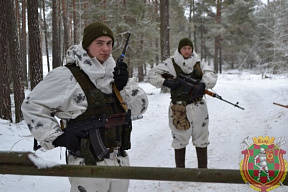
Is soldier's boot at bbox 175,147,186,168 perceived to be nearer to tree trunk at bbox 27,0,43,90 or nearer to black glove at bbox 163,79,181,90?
black glove at bbox 163,79,181,90

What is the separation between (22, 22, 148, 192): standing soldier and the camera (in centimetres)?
223

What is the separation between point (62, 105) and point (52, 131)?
10.0 inches

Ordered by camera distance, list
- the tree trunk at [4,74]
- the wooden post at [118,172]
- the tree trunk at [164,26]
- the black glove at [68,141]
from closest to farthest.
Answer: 1. the wooden post at [118,172]
2. the black glove at [68,141]
3. the tree trunk at [4,74]
4. the tree trunk at [164,26]

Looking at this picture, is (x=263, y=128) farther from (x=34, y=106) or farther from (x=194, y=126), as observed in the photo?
(x=34, y=106)

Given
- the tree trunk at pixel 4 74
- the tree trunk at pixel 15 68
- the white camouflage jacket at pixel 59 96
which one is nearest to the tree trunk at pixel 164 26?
the tree trunk at pixel 15 68

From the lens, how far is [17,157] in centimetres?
149

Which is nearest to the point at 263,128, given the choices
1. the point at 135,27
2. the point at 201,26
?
the point at 135,27

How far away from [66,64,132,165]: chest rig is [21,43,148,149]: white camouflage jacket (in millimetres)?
45

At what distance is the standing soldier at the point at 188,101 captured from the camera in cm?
434

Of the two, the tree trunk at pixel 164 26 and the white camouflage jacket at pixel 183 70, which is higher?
the tree trunk at pixel 164 26

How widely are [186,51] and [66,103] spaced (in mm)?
2691

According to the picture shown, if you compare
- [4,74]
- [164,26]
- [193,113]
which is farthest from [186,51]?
[164,26]

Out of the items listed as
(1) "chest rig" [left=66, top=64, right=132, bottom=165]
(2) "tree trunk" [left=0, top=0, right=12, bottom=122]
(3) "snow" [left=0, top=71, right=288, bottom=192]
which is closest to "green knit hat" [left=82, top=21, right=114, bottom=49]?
(1) "chest rig" [left=66, top=64, right=132, bottom=165]

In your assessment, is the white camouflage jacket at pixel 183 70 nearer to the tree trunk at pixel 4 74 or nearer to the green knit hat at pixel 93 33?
the green knit hat at pixel 93 33
